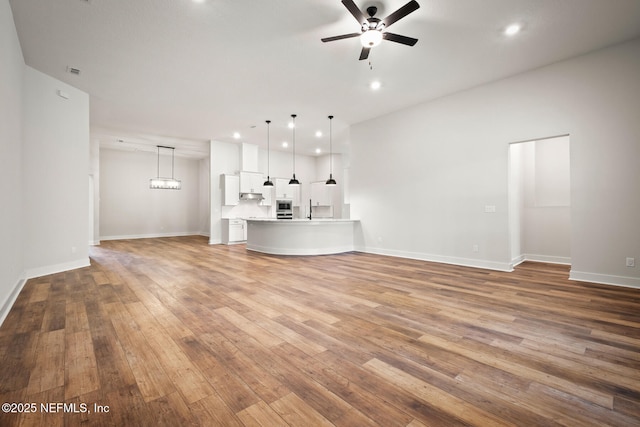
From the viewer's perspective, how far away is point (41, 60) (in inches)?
166

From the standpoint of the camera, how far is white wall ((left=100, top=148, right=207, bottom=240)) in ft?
33.4

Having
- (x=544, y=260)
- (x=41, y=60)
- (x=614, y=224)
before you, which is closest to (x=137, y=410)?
(x=41, y=60)

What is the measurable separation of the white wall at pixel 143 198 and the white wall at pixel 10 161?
23.1 feet

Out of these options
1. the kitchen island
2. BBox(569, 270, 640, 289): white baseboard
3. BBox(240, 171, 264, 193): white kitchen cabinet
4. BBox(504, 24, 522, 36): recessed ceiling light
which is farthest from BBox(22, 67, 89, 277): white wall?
BBox(569, 270, 640, 289): white baseboard

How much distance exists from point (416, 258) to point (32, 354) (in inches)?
230

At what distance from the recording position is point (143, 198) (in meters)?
10.9

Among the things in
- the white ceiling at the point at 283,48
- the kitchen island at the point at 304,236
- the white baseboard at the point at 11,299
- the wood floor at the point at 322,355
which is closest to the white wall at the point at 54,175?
the white ceiling at the point at 283,48

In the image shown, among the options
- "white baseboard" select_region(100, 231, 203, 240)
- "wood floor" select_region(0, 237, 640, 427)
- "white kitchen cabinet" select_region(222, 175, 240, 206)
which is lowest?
"wood floor" select_region(0, 237, 640, 427)

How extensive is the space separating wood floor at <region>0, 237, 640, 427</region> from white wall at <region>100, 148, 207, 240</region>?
7323mm

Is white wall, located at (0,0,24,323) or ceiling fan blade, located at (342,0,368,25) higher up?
ceiling fan blade, located at (342,0,368,25)

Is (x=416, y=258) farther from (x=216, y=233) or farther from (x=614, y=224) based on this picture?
(x=216, y=233)

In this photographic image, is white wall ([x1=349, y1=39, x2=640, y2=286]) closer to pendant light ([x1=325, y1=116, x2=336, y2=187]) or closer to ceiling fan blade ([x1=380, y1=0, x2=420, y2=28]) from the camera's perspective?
pendant light ([x1=325, y1=116, x2=336, y2=187])

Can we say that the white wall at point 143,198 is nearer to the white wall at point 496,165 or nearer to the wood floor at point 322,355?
the wood floor at point 322,355

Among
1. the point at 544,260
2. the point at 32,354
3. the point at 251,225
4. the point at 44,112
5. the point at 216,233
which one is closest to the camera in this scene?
the point at 32,354
